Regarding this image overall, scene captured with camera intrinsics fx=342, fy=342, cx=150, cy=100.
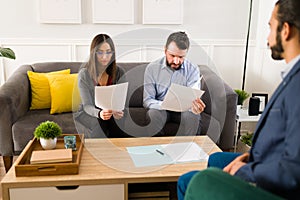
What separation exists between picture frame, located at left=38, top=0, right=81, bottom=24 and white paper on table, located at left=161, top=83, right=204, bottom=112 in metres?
1.32

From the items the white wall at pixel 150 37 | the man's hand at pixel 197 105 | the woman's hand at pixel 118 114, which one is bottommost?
the woman's hand at pixel 118 114

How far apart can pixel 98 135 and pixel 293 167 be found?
4.73 ft

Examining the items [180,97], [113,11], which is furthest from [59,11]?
[180,97]

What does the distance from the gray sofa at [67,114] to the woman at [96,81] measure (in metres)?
0.17

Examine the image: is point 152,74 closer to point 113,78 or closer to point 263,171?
point 113,78

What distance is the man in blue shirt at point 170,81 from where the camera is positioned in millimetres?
2268

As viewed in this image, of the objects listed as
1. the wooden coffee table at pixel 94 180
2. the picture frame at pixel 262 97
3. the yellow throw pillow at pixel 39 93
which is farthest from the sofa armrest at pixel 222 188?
the picture frame at pixel 262 97

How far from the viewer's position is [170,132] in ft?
7.59

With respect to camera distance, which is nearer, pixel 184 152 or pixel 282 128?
pixel 282 128

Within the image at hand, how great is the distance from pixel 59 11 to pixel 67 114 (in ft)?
3.32

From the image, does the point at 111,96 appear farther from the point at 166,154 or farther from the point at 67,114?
the point at 67,114

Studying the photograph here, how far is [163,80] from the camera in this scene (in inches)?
93.0

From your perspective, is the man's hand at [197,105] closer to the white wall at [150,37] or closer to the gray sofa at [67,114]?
the gray sofa at [67,114]

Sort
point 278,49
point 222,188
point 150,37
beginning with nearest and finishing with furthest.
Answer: point 222,188 → point 278,49 → point 150,37
